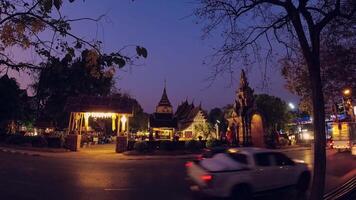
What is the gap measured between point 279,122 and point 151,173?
5194 cm

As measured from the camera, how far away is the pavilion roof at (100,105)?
127 feet

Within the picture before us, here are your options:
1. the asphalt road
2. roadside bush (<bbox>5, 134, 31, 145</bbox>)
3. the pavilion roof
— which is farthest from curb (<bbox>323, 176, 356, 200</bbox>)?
roadside bush (<bbox>5, 134, 31, 145</bbox>)

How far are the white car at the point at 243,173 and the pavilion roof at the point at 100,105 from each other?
2634 centimetres

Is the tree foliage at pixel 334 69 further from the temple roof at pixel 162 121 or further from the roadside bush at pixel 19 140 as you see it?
the temple roof at pixel 162 121

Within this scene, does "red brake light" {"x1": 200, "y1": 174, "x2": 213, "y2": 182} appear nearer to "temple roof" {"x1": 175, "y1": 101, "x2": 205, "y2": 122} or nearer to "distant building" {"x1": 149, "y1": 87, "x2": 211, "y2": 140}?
"distant building" {"x1": 149, "y1": 87, "x2": 211, "y2": 140}

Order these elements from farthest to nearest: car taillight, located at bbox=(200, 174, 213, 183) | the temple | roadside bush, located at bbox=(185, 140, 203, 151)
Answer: the temple, roadside bush, located at bbox=(185, 140, 203, 151), car taillight, located at bbox=(200, 174, 213, 183)

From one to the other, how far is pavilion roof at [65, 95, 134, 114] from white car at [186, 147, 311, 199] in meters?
26.3

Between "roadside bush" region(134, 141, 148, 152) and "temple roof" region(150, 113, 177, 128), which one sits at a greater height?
"temple roof" region(150, 113, 177, 128)

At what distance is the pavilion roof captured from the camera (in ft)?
127

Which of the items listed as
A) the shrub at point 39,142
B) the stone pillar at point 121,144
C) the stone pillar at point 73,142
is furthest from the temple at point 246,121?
the shrub at point 39,142

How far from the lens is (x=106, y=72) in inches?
256

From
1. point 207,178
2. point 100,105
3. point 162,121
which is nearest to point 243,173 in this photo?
point 207,178

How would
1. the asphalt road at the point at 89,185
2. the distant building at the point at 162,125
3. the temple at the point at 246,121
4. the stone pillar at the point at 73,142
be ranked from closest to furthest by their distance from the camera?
the asphalt road at the point at 89,185, the stone pillar at the point at 73,142, the temple at the point at 246,121, the distant building at the point at 162,125

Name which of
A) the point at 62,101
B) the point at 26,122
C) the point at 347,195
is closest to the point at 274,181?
the point at 347,195
